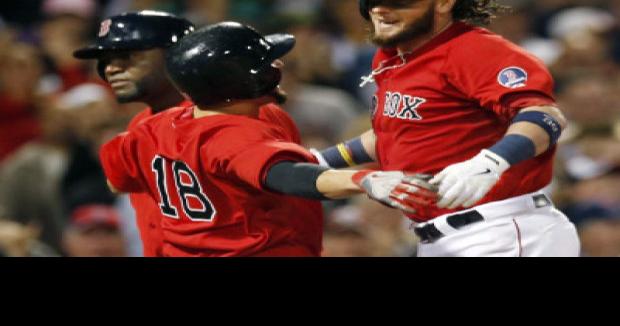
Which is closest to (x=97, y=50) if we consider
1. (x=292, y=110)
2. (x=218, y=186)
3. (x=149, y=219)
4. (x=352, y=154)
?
(x=149, y=219)

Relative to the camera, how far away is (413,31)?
2.77 m

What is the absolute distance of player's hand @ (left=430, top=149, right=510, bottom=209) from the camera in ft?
7.63

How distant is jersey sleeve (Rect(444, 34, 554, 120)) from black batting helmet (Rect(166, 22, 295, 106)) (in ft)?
1.33

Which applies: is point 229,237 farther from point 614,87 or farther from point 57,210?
point 614,87


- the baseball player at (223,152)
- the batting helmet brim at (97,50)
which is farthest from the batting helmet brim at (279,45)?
the batting helmet brim at (97,50)

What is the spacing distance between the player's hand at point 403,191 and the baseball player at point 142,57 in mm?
884

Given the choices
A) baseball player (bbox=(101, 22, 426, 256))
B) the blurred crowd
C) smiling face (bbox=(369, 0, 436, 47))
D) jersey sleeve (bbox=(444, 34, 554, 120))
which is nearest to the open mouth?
smiling face (bbox=(369, 0, 436, 47))

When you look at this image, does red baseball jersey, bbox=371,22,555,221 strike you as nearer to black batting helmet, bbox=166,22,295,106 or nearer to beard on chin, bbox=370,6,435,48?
beard on chin, bbox=370,6,435,48

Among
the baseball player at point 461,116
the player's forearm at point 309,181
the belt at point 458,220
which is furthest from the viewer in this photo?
the belt at point 458,220

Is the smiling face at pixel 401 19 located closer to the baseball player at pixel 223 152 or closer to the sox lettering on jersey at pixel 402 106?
the sox lettering on jersey at pixel 402 106

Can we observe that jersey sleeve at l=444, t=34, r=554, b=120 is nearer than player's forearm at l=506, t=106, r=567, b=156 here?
No

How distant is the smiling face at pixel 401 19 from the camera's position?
2750mm

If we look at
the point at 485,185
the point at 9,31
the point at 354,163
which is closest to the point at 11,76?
the point at 9,31

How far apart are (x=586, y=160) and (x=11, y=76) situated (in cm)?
242
